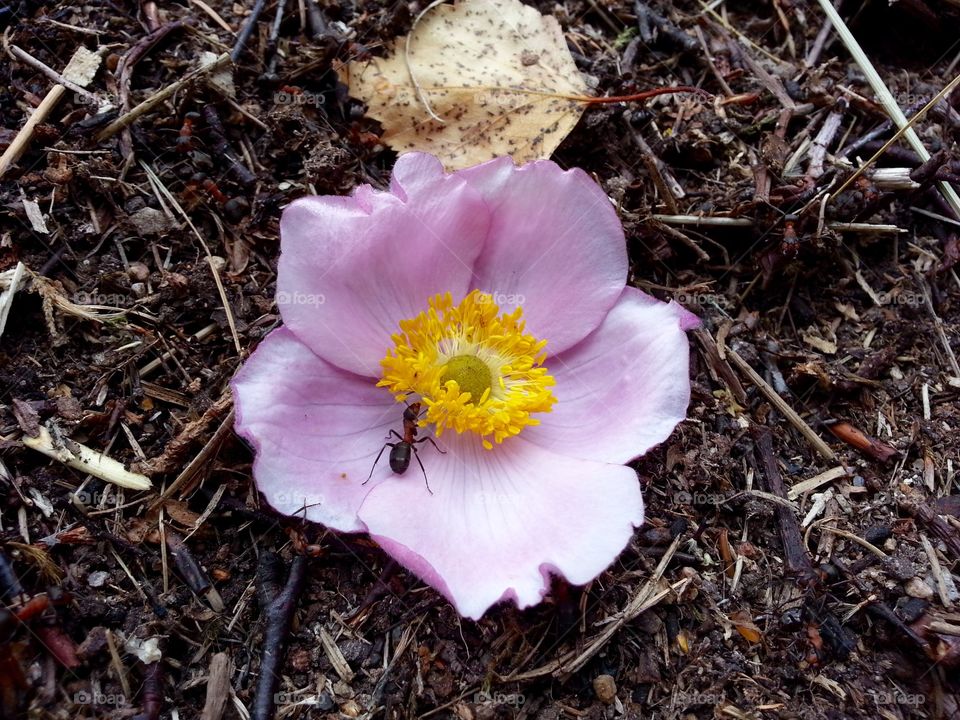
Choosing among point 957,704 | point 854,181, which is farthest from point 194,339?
point 957,704

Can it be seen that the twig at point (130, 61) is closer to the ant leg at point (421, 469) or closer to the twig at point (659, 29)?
the ant leg at point (421, 469)

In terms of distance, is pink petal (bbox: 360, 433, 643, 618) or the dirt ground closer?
pink petal (bbox: 360, 433, 643, 618)

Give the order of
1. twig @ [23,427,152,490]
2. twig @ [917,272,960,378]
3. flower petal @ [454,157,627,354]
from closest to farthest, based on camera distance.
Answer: twig @ [23,427,152,490]
flower petal @ [454,157,627,354]
twig @ [917,272,960,378]

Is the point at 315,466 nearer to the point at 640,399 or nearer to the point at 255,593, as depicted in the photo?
the point at 255,593

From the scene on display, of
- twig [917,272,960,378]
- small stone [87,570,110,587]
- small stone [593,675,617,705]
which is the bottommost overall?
small stone [593,675,617,705]

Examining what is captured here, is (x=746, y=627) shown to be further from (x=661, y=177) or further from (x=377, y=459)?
(x=661, y=177)

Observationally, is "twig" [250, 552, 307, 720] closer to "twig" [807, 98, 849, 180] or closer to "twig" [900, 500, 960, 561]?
"twig" [900, 500, 960, 561]

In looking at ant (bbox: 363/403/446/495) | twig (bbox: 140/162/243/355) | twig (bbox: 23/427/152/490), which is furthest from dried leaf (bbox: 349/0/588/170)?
twig (bbox: 23/427/152/490)

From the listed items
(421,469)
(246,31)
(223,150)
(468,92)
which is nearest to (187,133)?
(223,150)
